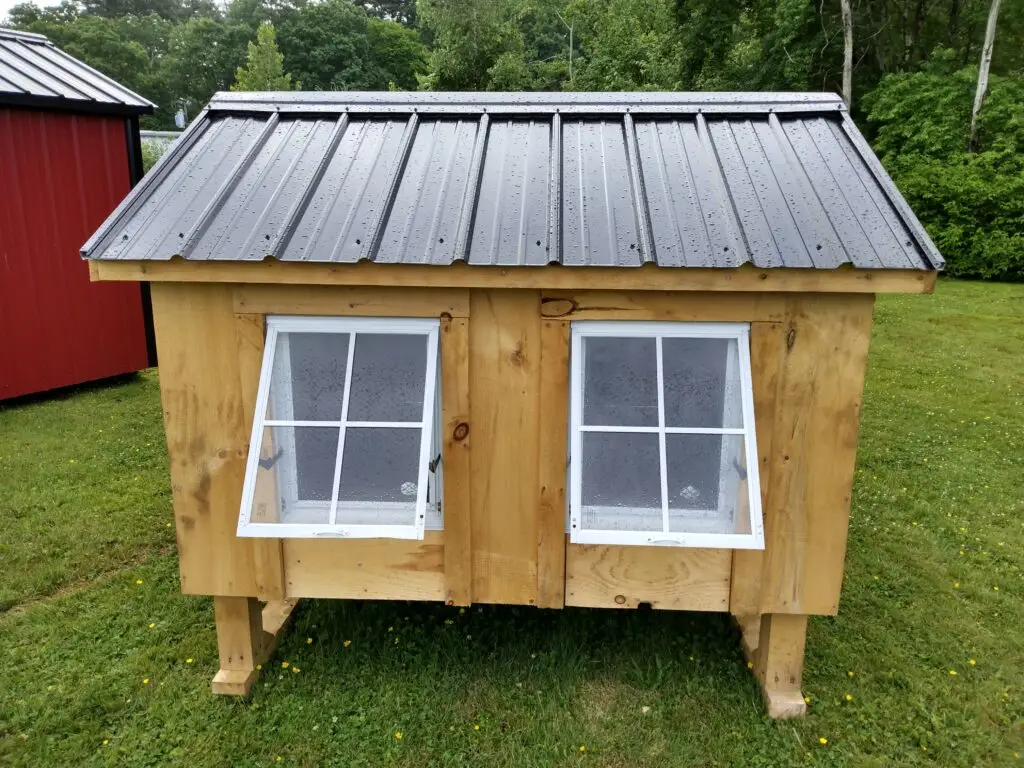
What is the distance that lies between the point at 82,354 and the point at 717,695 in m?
7.39

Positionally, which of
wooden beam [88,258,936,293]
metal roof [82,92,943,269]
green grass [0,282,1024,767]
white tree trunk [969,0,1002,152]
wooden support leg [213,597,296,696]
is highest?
white tree trunk [969,0,1002,152]

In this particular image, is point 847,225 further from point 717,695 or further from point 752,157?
point 717,695

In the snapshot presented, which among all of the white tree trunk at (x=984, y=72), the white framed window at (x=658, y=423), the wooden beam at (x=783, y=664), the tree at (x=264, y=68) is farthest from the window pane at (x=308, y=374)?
the tree at (x=264, y=68)

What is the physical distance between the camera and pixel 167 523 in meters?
4.91

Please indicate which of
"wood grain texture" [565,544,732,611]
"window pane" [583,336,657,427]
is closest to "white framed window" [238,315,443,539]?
"window pane" [583,336,657,427]

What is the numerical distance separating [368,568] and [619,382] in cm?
135

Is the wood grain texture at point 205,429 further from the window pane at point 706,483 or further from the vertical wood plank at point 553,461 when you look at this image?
the window pane at point 706,483

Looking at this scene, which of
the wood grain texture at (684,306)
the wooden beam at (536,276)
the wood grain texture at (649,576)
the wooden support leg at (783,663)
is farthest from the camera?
the wooden support leg at (783,663)

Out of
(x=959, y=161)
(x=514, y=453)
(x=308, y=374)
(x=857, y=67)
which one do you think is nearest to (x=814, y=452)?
(x=514, y=453)

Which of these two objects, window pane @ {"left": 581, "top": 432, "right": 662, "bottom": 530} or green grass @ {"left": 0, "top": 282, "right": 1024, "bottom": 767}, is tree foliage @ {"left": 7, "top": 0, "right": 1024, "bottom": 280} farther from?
window pane @ {"left": 581, "top": 432, "right": 662, "bottom": 530}

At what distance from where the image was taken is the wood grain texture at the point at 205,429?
2871mm

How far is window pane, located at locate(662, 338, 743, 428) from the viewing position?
2.76 metres

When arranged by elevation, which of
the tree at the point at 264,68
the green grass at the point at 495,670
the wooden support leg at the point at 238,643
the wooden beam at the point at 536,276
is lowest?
the green grass at the point at 495,670

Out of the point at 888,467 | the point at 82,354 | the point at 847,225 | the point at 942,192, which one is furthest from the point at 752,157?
the point at 942,192
